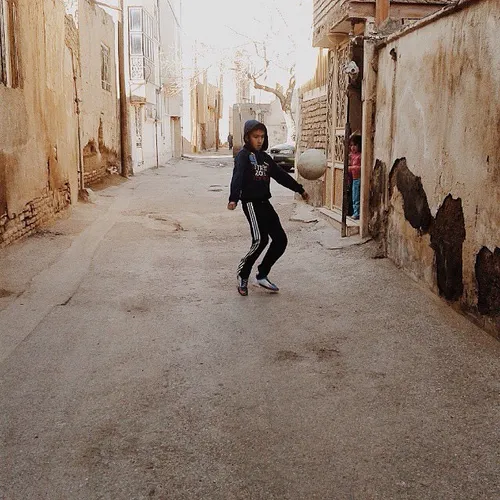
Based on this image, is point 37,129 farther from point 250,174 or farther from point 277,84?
point 277,84

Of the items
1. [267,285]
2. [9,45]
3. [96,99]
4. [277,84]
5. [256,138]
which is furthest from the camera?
[277,84]

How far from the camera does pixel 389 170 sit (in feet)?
24.5

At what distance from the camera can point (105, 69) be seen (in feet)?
64.0

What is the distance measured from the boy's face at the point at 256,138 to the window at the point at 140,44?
2092 cm

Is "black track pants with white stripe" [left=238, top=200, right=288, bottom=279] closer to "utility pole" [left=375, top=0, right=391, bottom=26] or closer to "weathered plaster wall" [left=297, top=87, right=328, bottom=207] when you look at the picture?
"utility pole" [left=375, top=0, right=391, bottom=26]

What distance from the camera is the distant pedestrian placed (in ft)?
31.3

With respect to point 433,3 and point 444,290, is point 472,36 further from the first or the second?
point 433,3

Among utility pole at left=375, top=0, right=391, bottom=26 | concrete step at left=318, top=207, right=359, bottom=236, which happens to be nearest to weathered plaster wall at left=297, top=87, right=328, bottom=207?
concrete step at left=318, top=207, right=359, bottom=236

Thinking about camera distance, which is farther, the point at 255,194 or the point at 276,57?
the point at 276,57

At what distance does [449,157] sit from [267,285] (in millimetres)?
2043

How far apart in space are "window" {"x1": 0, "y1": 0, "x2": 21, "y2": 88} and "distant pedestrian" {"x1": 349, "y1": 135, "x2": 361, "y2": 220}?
4.74m

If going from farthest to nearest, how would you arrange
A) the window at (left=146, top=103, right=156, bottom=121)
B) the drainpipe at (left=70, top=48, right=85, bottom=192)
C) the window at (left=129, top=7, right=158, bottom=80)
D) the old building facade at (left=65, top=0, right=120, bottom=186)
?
the window at (left=146, top=103, right=156, bottom=121) → the window at (left=129, top=7, right=158, bottom=80) → the old building facade at (left=65, top=0, right=120, bottom=186) → the drainpipe at (left=70, top=48, right=85, bottom=192)

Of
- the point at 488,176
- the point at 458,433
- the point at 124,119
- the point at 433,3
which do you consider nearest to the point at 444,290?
the point at 488,176

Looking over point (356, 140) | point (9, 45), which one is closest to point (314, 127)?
point (356, 140)
